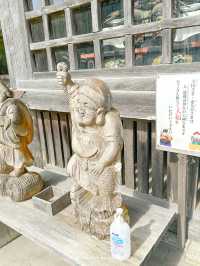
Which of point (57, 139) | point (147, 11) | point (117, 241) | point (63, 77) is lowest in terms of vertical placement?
point (117, 241)

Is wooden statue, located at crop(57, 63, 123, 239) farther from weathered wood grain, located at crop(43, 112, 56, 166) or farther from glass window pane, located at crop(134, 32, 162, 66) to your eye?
weathered wood grain, located at crop(43, 112, 56, 166)

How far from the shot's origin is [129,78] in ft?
5.80

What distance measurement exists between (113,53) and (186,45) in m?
0.60

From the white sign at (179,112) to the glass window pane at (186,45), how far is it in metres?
0.32

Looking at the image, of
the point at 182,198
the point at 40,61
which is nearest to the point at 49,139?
the point at 40,61

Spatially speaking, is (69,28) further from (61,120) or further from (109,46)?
(61,120)

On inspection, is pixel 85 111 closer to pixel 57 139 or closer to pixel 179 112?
pixel 179 112

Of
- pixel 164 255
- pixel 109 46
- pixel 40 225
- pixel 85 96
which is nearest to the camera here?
pixel 85 96

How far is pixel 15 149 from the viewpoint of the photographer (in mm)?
1763

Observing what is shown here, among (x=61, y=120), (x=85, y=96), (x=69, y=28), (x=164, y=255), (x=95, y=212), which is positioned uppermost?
(x=69, y=28)

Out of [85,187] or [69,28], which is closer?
[85,187]

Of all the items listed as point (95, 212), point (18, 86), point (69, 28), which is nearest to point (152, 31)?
point (69, 28)

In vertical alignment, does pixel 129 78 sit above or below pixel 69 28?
below

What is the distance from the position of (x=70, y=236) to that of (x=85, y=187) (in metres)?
0.31
